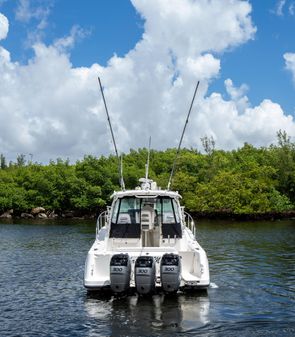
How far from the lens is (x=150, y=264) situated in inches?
658

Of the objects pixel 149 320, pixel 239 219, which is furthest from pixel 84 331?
pixel 239 219

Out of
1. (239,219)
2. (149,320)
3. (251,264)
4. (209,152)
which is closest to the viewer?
(149,320)

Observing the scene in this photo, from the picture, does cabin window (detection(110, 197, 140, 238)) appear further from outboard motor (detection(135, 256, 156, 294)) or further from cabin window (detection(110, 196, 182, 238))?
outboard motor (detection(135, 256, 156, 294))

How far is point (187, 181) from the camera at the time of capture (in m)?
92.9

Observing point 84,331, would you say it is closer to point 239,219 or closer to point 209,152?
point 239,219

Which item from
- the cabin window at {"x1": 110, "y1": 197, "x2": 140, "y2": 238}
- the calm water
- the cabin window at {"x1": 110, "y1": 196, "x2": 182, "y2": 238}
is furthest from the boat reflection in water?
the cabin window at {"x1": 110, "y1": 196, "x2": 182, "y2": 238}

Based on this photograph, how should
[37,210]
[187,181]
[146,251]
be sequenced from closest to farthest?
[146,251] → [187,181] → [37,210]

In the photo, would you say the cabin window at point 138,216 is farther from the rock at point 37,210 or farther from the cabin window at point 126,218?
the rock at point 37,210

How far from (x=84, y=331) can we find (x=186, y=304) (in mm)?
4090

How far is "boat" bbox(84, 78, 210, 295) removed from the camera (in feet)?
54.6

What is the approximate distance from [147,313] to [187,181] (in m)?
77.5

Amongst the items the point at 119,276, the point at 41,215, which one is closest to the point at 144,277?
the point at 119,276

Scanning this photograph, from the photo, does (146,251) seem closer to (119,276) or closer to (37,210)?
(119,276)

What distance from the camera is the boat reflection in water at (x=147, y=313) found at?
14.3 metres
